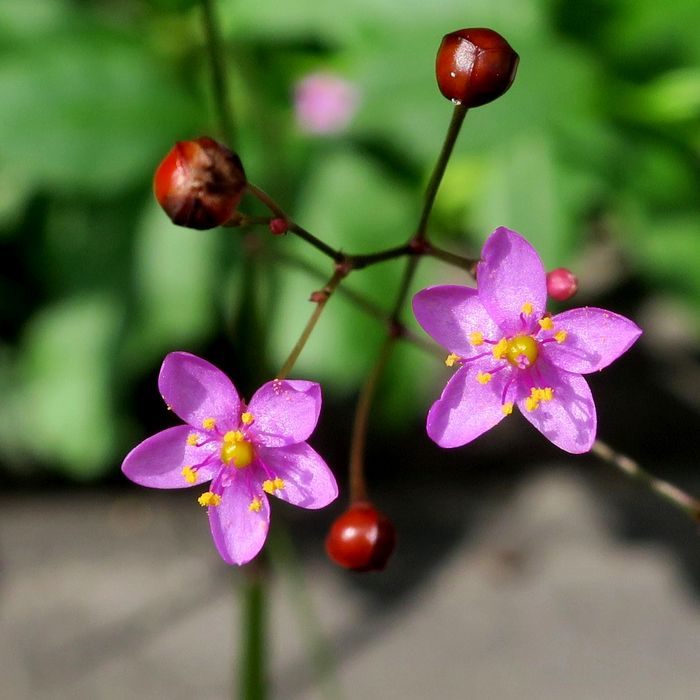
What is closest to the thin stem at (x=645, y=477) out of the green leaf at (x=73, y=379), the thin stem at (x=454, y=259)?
the thin stem at (x=454, y=259)

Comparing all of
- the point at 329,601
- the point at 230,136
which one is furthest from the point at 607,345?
the point at 329,601

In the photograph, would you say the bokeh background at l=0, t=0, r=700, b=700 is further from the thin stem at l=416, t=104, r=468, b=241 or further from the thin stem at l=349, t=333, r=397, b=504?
the thin stem at l=416, t=104, r=468, b=241

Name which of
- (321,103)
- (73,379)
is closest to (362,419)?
(73,379)

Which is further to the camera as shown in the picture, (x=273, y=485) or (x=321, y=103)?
(x=321, y=103)

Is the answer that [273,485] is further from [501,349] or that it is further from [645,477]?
[645,477]

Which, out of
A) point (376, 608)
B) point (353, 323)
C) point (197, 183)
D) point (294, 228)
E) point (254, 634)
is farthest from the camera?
point (376, 608)

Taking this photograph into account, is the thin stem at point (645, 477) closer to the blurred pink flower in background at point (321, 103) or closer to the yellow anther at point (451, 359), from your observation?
the yellow anther at point (451, 359)

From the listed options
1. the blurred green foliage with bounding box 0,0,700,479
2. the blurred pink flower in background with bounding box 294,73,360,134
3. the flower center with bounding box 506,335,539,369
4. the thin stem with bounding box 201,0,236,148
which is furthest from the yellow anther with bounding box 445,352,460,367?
the blurred pink flower in background with bounding box 294,73,360,134
